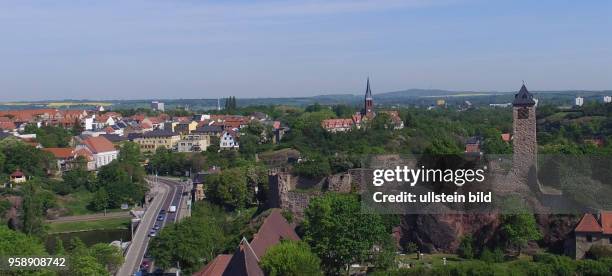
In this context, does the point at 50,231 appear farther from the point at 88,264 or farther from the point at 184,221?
the point at 88,264

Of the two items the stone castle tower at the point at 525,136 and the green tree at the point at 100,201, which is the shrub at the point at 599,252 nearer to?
the stone castle tower at the point at 525,136

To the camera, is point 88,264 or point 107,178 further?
point 107,178

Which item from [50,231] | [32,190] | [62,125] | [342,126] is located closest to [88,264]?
[50,231]

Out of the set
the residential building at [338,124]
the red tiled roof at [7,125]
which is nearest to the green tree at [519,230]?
the residential building at [338,124]

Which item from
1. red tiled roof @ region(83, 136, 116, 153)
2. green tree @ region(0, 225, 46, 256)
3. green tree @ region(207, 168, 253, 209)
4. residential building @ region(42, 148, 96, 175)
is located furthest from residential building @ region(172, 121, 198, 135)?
green tree @ region(0, 225, 46, 256)

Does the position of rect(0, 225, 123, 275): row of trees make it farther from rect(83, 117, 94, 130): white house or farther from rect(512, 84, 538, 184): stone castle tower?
rect(83, 117, 94, 130): white house
